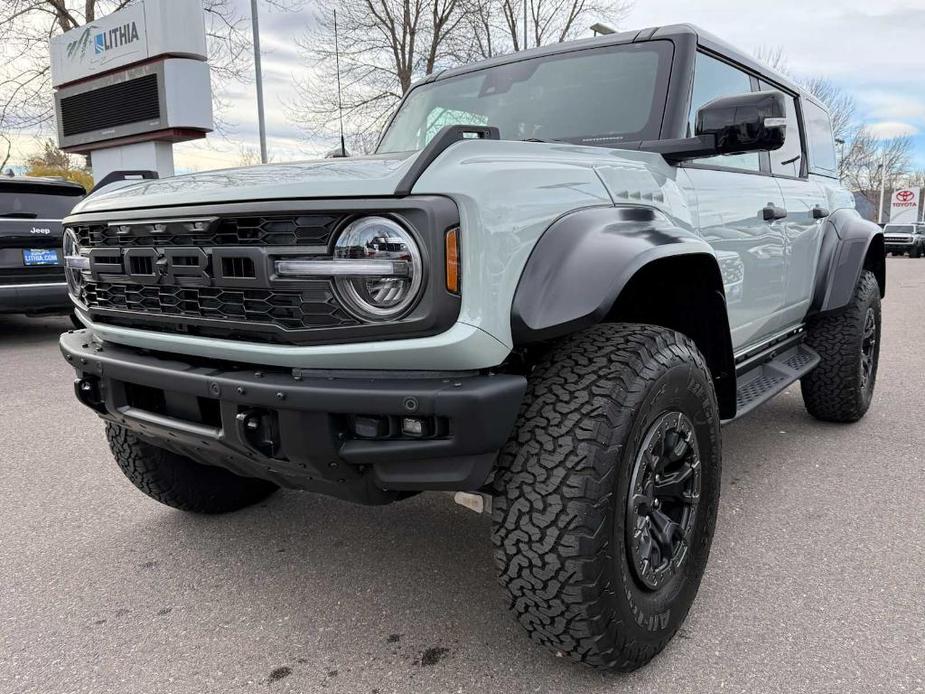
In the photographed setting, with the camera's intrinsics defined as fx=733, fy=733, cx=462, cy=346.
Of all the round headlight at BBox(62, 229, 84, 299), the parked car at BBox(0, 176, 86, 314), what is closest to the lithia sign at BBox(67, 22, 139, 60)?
the parked car at BBox(0, 176, 86, 314)

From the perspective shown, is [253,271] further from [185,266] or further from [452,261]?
[452,261]

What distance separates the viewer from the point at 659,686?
1998 millimetres

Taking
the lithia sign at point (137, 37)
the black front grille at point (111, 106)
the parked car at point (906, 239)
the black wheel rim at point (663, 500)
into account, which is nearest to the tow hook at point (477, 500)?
the black wheel rim at point (663, 500)

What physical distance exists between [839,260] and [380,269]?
3.32 m

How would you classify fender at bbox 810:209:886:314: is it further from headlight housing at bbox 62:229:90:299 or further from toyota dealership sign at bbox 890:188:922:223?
toyota dealership sign at bbox 890:188:922:223

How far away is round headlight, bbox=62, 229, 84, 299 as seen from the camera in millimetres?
2477

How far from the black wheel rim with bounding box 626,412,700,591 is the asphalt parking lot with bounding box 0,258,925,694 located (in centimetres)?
29

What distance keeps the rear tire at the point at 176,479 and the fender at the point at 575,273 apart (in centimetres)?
177

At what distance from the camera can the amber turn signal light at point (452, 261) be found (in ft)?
Result: 5.42

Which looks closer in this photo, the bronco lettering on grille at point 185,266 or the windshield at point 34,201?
the bronco lettering on grille at point 185,266

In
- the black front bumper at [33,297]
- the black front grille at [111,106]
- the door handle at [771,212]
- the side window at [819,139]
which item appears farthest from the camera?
the black front grille at [111,106]

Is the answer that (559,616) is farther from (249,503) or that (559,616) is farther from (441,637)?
(249,503)

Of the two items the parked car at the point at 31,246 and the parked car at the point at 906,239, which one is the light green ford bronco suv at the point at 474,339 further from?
the parked car at the point at 906,239

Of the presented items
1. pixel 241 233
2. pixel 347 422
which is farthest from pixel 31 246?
pixel 347 422
